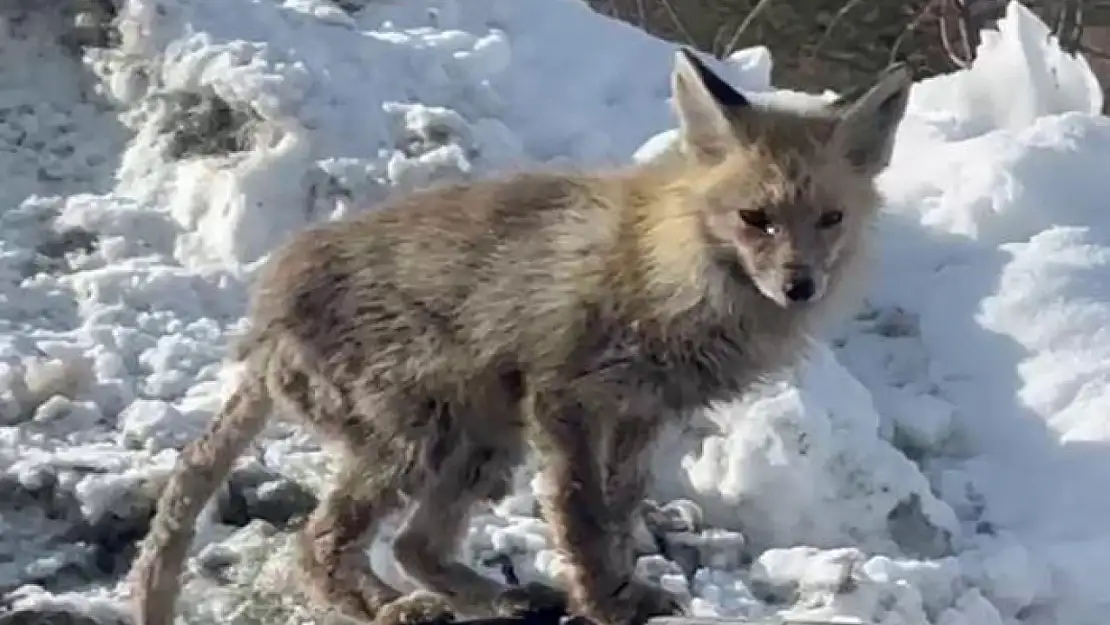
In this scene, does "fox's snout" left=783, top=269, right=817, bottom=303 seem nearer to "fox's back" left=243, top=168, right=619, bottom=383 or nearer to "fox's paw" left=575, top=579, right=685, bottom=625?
"fox's back" left=243, top=168, right=619, bottom=383

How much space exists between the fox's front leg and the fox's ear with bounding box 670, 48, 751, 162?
68 centimetres

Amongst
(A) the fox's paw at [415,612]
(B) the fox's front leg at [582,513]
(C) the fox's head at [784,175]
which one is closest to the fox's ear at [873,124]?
(C) the fox's head at [784,175]

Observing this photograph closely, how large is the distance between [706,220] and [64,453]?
6.37 feet

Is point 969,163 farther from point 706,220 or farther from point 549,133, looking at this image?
point 706,220

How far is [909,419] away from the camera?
577 cm

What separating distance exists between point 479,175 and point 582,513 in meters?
2.08

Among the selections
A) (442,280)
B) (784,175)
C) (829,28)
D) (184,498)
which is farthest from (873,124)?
(829,28)

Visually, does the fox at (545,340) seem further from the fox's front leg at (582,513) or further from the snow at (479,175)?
the snow at (479,175)

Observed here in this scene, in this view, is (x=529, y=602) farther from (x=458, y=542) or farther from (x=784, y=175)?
(x=784, y=175)

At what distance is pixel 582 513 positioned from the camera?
14.7 ft

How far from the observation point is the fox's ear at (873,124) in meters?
4.51

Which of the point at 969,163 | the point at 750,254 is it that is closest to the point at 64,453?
the point at 750,254

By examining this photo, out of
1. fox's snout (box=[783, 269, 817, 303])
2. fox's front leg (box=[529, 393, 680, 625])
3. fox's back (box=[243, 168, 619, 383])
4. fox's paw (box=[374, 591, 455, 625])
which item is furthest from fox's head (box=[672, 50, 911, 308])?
fox's paw (box=[374, 591, 455, 625])

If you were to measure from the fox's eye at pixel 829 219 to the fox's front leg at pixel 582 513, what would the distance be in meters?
0.68
